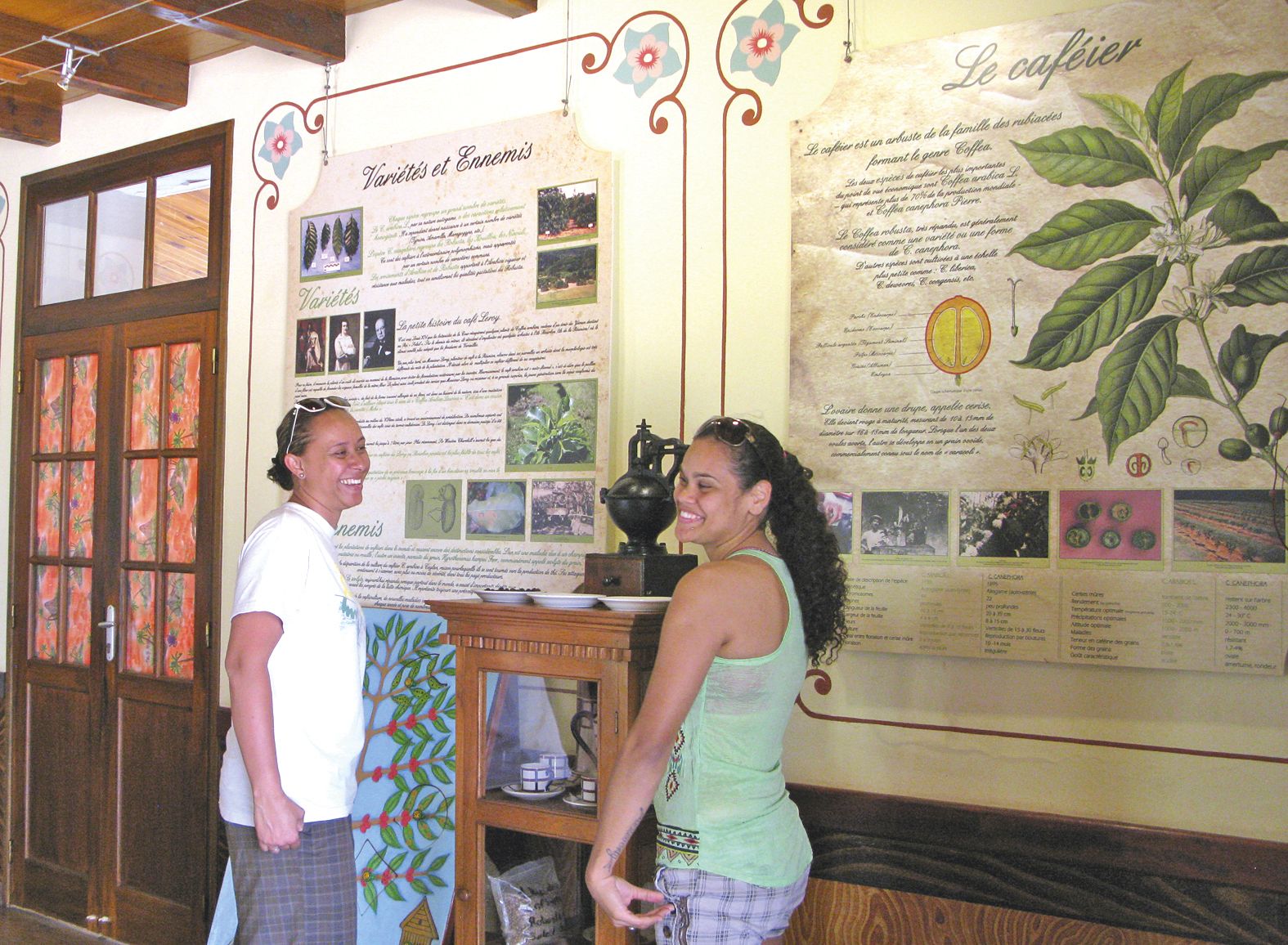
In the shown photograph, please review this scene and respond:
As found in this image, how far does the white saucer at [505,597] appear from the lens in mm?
2725

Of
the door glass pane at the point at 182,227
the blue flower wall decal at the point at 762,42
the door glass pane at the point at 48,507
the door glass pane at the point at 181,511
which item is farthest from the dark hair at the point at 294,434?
the door glass pane at the point at 48,507

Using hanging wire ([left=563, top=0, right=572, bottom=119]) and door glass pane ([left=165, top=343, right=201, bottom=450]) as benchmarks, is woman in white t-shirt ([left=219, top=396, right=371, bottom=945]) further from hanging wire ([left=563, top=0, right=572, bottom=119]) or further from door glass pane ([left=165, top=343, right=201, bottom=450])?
door glass pane ([left=165, top=343, right=201, bottom=450])

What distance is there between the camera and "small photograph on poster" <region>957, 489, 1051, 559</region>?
266 centimetres

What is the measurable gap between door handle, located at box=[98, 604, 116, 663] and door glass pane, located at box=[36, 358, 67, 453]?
843 millimetres

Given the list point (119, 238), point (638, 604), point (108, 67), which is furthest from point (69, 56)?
point (638, 604)

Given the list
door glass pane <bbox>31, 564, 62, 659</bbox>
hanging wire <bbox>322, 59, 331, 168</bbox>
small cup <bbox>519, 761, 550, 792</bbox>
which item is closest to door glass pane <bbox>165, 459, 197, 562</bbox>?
door glass pane <bbox>31, 564, 62, 659</bbox>

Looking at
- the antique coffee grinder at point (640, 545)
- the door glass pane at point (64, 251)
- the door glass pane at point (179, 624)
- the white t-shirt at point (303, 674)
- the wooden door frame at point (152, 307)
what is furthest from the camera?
the door glass pane at point (64, 251)

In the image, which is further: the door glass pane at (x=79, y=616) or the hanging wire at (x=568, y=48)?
the door glass pane at (x=79, y=616)

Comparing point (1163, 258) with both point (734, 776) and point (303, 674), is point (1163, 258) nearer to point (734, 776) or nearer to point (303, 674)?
point (734, 776)

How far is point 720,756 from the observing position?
6.81 feet

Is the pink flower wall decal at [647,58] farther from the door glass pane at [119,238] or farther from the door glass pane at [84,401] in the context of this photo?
the door glass pane at [84,401]

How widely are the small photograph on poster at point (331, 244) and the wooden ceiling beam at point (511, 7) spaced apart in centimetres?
88

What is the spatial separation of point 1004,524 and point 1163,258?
0.69m

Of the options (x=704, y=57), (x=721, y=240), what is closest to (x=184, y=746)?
(x=721, y=240)
